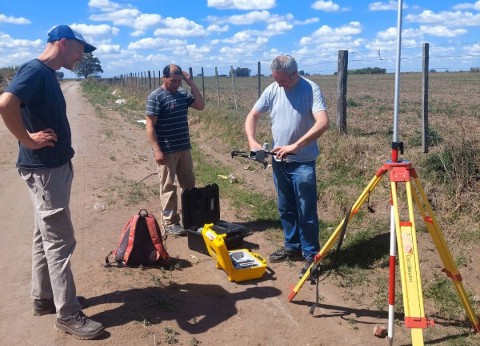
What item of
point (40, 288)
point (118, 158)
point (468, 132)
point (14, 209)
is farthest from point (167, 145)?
Answer: point (118, 158)

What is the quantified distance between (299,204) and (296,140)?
642 mm

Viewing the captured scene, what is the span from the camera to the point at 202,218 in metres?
5.79

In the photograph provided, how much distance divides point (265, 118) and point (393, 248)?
10.6 metres

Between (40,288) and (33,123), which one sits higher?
(33,123)

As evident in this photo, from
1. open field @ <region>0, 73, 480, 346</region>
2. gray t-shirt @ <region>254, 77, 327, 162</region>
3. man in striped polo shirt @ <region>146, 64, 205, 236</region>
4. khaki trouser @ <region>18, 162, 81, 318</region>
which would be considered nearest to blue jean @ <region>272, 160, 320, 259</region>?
gray t-shirt @ <region>254, 77, 327, 162</region>

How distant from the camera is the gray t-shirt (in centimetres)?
452

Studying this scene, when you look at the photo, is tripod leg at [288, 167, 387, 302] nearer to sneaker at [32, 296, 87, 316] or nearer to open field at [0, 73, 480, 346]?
open field at [0, 73, 480, 346]

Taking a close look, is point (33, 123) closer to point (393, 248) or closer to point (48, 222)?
point (48, 222)

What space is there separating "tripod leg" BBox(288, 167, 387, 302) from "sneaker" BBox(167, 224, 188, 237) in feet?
6.28

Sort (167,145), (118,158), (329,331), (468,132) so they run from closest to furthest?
(329,331), (167,145), (468,132), (118,158)

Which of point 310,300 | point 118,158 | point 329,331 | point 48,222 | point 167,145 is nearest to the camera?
point 48,222

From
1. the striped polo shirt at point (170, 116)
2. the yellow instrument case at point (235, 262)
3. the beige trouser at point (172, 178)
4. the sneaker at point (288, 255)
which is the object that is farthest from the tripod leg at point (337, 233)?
the striped polo shirt at point (170, 116)

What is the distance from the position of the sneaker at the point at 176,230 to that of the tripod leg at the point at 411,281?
10.6 ft

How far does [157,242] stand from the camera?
483cm
